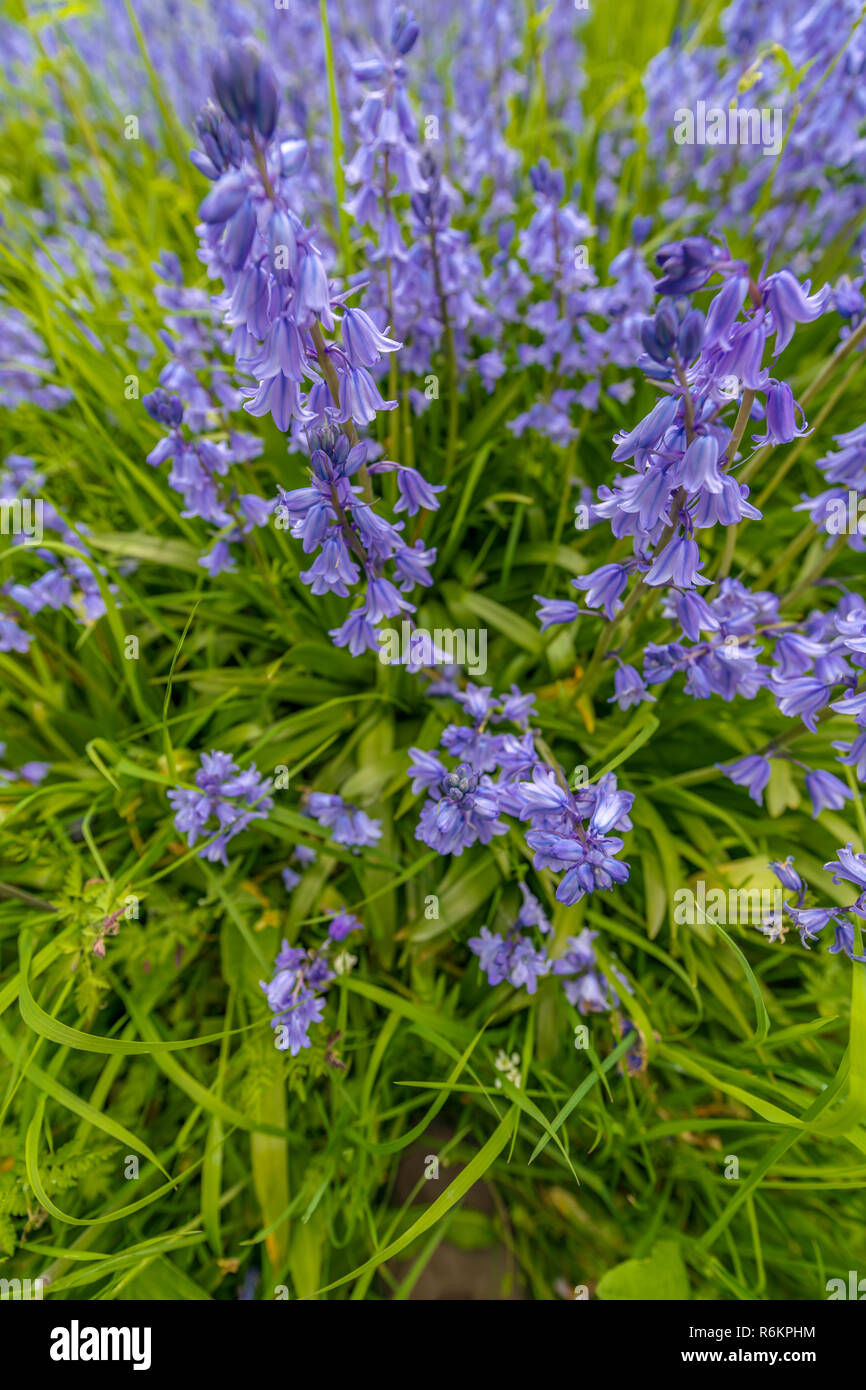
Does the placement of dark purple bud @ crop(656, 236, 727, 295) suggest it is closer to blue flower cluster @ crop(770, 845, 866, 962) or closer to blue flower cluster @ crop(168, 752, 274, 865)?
blue flower cluster @ crop(770, 845, 866, 962)

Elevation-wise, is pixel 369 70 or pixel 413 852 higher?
pixel 369 70

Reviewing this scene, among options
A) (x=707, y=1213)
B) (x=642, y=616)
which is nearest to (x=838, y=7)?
(x=642, y=616)

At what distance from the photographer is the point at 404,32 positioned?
210 centimetres

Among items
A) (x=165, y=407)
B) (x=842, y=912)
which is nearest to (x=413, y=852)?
(x=842, y=912)

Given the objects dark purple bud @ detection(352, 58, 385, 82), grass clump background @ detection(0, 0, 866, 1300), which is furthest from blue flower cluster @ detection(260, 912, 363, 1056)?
dark purple bud @ detection(352, 58, 385, 82)

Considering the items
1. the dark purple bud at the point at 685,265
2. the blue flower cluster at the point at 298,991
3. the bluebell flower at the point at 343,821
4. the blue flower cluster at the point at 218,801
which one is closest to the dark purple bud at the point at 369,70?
the dark purple bud at the point at 685,265

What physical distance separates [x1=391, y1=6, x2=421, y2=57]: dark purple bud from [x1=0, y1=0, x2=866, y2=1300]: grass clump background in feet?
0.07

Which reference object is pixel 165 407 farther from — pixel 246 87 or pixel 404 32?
pixel 404 32

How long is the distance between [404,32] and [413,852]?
2.69 m

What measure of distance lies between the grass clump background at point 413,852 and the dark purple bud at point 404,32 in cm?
2

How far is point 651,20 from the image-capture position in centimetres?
566

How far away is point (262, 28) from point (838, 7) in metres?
4.42

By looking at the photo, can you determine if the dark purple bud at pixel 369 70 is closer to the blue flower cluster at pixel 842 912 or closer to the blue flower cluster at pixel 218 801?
the blue flower cluster at pixel 218 801
